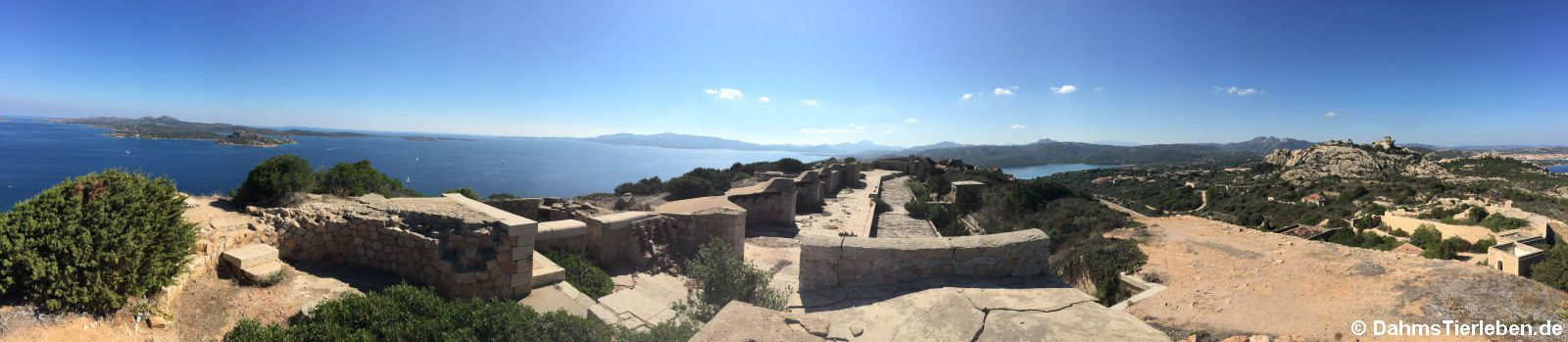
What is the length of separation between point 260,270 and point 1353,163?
64708 millimetres

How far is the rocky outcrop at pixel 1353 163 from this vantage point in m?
38.4

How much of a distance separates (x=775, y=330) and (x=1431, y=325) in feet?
21.6

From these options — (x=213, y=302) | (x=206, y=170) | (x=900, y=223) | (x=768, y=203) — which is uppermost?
(x=768, y=203)

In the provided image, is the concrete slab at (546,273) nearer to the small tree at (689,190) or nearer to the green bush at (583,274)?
the green bush at (583,274)

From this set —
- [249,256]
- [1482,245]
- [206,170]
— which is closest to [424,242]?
[249,256]

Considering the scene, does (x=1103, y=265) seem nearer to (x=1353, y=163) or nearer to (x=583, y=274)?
(x=583, y=274)

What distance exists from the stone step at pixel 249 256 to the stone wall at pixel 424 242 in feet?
1.88

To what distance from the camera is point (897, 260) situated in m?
5.02

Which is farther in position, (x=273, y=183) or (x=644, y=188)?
(x=644, y=188)

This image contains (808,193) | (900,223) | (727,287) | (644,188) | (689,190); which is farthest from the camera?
(644,188)

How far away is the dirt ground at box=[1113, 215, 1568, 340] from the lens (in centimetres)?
528

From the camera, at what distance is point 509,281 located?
20.8 ft

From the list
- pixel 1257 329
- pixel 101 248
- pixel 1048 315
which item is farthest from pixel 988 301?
pixel 101 248

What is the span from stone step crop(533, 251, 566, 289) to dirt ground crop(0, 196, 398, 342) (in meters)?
1.61
